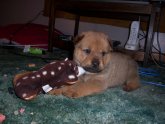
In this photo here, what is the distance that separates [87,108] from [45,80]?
0.78 feet

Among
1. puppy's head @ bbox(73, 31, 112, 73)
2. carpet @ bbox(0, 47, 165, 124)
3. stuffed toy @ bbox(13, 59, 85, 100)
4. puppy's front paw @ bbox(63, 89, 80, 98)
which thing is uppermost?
puppy's head @ bbox(73, 31, 112, 73)

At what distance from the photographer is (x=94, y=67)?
1.20 meters

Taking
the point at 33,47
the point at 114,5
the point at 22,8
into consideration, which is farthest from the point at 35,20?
the point at 114,5

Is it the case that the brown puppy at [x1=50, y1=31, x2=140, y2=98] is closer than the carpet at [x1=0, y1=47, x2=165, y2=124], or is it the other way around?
the carpet at [x1=0, y1=47, x2=165, y2=124]

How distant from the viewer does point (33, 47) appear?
234 cm

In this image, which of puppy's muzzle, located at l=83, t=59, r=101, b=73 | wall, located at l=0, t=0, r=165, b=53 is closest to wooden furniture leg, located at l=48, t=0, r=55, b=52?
wall, located at l=0, t=0, r=165, b=53

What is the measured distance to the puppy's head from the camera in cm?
120

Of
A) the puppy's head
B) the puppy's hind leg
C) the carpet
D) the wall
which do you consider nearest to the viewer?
the carpet

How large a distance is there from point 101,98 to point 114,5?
3.38 ft

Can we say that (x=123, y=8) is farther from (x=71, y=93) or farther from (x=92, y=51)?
(x=71, y=93)

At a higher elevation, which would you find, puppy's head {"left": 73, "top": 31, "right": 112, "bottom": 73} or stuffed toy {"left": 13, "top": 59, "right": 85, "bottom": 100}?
puppy's head {"left": 73, "top": 31, "right": 112, "bottom": 73}

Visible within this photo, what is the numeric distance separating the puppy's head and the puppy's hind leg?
0.22 metres

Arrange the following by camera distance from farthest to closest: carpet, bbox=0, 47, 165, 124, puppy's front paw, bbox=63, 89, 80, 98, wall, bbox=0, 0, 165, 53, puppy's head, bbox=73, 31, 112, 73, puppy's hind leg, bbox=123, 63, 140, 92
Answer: wall, bbox=0, 0, 165, 53 → puppy's hind leg, bbox=123, 63, 140, 92 → puppy's head, bbox=73, 31, 112, 73 → puppy's front paw, bbox=63, 89, 80, 98 → carpet, bbox=0, 47, 165, 124

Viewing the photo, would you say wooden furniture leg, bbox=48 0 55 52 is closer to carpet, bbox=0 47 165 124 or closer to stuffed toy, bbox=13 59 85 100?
carpet, bbox=0 47 165 124
